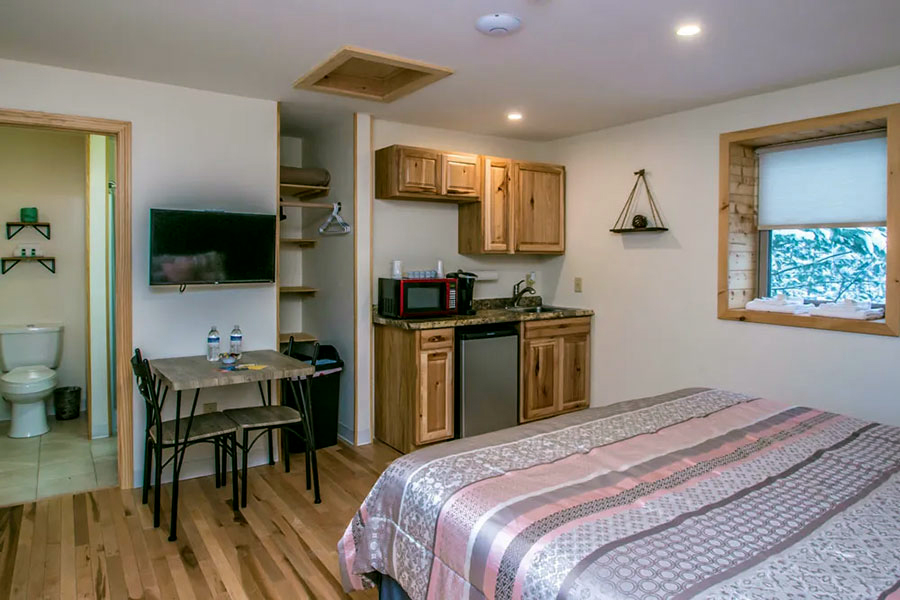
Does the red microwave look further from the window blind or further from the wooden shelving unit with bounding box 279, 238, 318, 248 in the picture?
the window blind

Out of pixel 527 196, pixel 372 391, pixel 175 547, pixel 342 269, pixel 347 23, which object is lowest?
pixel 175 547

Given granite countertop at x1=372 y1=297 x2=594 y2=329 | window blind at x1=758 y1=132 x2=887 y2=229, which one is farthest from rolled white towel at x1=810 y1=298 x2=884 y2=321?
granite countertop at x1=372 y1=297 x2=594 y2=329

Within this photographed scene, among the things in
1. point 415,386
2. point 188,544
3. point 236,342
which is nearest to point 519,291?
point 415,386

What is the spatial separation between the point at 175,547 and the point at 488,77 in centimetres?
289

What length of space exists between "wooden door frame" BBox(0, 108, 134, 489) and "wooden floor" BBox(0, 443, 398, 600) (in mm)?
262

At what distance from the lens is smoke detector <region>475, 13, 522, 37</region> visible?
2438mm

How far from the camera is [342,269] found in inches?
171

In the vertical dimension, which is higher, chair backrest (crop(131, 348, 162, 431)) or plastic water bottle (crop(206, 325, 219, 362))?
plastic water bottle (crop(206, 325, 219, 362))

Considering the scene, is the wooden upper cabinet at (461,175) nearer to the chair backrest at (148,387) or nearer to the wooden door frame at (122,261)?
the wooden door frame at (122,261)

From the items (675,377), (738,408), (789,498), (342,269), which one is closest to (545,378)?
(675,377)

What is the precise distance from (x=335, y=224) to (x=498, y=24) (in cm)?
225

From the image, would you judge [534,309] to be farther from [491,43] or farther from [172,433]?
[172,433]

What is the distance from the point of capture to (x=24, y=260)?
4805mm

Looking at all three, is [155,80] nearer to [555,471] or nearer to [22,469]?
[22,469]
